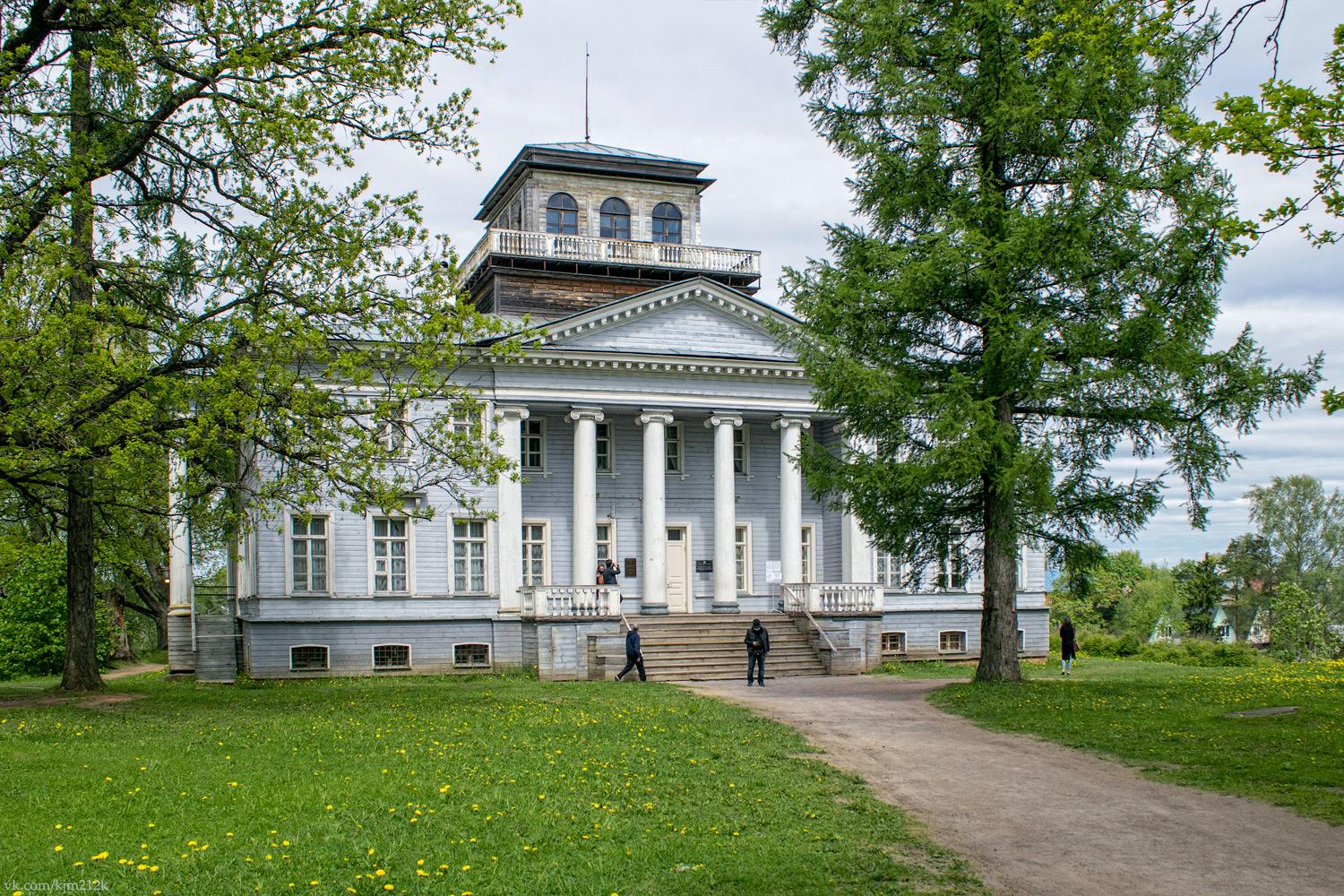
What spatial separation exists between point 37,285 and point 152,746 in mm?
8212

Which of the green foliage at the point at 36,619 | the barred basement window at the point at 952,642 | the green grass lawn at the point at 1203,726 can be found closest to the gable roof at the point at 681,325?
the barred basement window at the point at 952,642

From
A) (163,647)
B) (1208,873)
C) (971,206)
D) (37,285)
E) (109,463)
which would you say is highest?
(971,206)

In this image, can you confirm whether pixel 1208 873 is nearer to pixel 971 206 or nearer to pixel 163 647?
pixel 971 206

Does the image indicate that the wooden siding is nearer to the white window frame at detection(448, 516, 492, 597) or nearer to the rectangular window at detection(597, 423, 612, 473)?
the rectangular window at detection(597, 423, 612, 473)

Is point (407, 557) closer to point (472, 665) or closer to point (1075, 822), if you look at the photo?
Result: point (472, 665)

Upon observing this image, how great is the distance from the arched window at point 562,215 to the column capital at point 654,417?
7637mm

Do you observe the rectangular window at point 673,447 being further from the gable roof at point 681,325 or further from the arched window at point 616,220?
the arched window at point 616,220

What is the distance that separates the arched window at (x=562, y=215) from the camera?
123 feet

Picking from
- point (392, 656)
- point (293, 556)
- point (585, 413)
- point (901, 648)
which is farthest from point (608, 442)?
point (901, 648)

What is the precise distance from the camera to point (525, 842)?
10.1m

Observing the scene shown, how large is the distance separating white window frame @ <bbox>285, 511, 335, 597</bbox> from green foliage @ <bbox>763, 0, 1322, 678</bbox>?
47.1ft

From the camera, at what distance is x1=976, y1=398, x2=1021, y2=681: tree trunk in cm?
2228

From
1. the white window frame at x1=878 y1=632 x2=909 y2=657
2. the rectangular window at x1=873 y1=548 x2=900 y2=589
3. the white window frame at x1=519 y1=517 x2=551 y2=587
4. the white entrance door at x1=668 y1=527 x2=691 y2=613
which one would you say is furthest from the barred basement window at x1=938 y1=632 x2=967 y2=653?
the white window frame at x1=519 y1=517 x2=551 y2=587

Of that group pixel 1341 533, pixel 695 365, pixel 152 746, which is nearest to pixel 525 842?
pixel 152 746
